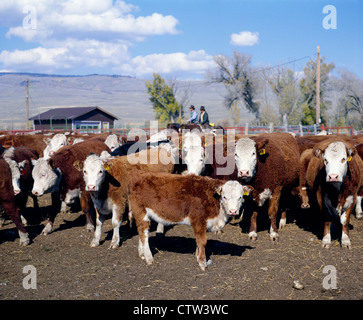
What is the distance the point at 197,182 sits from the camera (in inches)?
219

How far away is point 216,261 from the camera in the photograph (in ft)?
18.4

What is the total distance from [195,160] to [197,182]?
1531mm

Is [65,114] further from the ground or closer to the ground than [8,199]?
further from the ground

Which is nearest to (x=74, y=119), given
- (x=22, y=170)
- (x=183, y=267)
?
(x=22, y=170)

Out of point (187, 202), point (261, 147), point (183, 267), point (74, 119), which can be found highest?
point (74, 119)

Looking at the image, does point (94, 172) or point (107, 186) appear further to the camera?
point (107, 186)

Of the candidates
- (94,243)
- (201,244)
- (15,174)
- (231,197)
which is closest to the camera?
(231,197)

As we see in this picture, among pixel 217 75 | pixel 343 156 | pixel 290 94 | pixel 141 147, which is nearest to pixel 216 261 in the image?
pixel 343 156

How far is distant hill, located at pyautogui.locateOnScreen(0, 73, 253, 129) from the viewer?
108812 mm

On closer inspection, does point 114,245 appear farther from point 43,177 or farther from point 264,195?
point 264,195

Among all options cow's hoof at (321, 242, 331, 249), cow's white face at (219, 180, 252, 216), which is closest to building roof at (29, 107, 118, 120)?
cow's hoof at (321, 242, 331, 249)

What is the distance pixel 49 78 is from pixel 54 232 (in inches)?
7947

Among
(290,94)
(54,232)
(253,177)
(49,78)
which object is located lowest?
A: (54,232)
